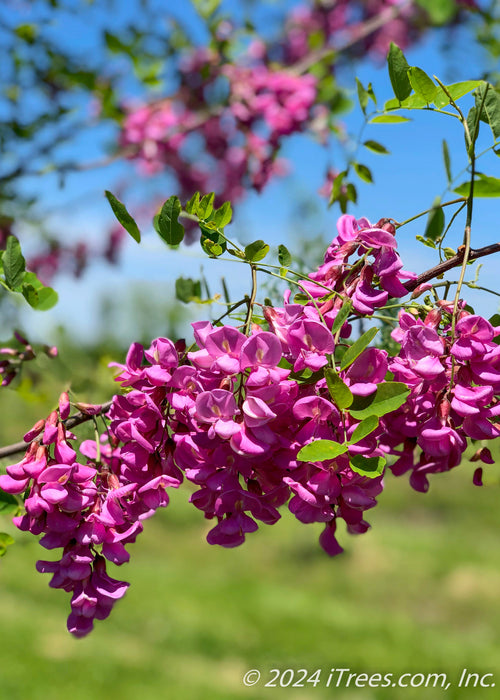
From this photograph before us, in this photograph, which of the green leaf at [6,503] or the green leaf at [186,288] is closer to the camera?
the green leaf at [6,503]

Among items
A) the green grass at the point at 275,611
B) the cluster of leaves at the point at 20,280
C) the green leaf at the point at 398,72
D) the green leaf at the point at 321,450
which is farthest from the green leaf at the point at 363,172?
the green grass at the point at 275,611

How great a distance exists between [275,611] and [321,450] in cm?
498

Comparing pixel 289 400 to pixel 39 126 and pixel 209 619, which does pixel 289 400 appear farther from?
pixel 209 619

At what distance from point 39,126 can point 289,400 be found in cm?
153

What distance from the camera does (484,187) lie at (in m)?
0.69

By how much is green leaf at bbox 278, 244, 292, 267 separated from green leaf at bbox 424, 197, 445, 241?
15 cm

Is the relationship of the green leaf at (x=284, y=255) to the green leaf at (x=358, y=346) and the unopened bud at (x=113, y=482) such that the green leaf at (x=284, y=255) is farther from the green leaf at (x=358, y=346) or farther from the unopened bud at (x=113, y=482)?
the unopened bud at (x=113, y=482)

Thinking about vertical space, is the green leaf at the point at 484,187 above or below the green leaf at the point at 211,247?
above

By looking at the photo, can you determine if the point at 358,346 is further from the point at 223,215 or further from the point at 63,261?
the point at 63,261

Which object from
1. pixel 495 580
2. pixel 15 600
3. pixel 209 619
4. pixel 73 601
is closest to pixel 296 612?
pixel 209 619

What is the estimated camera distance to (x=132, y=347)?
2.19 feet

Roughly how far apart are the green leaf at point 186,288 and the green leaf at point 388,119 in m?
0.36

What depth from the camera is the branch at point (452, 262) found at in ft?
2.24

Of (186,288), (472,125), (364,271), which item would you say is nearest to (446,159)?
(472,125)
